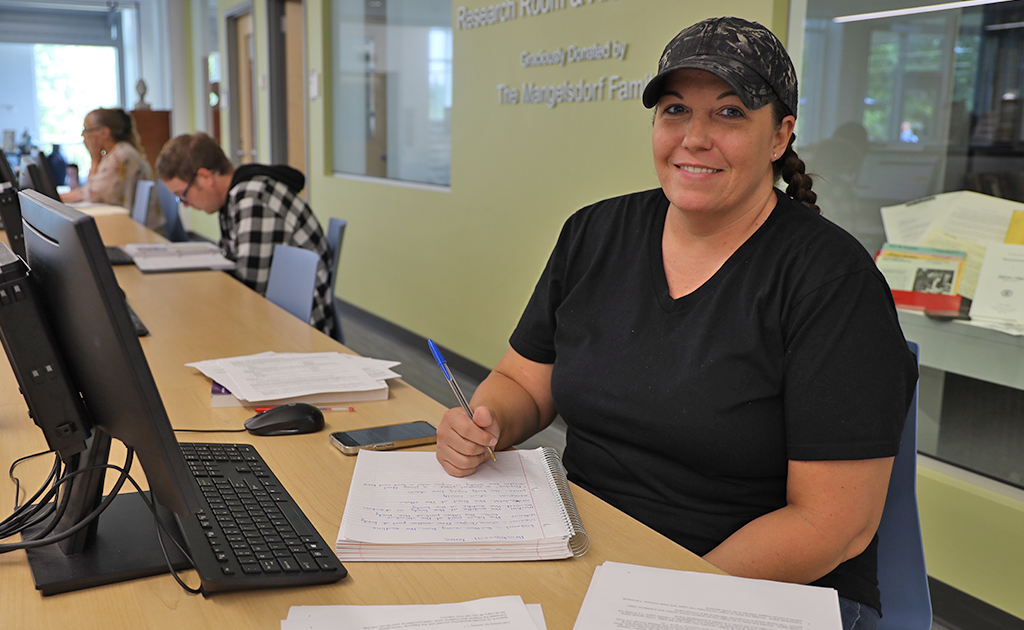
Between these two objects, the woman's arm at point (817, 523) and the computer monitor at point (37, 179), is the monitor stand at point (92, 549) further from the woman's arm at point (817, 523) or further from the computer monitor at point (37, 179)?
the computer monitor at point (37, 179)

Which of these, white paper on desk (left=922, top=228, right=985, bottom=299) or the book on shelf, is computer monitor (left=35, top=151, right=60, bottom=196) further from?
white paper on desk (left=922, top=228, right=985, bottom=299)

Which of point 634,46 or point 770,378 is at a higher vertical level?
point 634,46

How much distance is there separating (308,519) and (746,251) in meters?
0.73

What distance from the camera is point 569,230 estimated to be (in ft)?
4.89

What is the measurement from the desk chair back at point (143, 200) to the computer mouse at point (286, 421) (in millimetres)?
4122

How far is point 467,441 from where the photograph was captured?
119 cm

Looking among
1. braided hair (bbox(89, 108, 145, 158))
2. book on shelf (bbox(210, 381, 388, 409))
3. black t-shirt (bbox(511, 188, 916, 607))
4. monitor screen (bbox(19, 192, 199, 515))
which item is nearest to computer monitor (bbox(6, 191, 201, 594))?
monitor screen (bbox(19, 192, 199, 515))

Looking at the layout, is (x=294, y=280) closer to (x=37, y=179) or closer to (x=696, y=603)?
(x=37, y=179)

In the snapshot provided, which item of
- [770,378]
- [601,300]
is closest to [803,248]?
[770,378]

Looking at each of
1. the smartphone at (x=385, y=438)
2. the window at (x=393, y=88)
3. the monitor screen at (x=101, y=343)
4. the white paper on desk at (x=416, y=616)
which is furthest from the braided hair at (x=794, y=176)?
the window at (x=393, y=88)

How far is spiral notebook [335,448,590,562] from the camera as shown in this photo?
101cm

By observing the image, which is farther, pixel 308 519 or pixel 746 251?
pixel 746 251

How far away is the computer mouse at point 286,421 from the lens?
1433mm

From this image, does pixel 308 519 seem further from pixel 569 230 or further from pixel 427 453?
pixel 569 230
